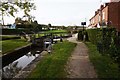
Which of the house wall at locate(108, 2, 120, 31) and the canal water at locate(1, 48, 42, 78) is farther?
the house wall at locate(108, 2, 120, 31)

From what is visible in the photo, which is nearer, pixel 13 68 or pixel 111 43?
pixel 111 43

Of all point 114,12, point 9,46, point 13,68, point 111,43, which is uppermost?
point 114,12

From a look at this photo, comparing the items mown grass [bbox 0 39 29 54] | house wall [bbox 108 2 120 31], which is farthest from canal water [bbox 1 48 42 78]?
house wall [bbox 108 2 120 31]

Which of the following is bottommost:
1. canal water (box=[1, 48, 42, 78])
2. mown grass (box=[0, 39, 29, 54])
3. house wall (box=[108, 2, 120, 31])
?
canal water (box=[1, 48, 42, 78])

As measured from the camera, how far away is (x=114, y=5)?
4900 centimetres

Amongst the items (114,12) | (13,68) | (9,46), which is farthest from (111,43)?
(114,12)

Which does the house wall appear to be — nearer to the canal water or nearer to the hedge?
the hedge

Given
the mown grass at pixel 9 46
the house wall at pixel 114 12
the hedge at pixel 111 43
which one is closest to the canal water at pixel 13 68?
the mown grass at pixel 9 46

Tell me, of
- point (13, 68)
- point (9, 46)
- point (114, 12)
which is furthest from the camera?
point (114, 12)

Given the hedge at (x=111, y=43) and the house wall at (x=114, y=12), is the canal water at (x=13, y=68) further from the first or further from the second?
the house wall at (x=114, y=12)

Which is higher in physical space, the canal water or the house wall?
the house wall

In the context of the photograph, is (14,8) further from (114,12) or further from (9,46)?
(114,12)

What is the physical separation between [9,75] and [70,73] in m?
3.90

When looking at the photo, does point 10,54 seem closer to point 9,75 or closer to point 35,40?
point 9,75
